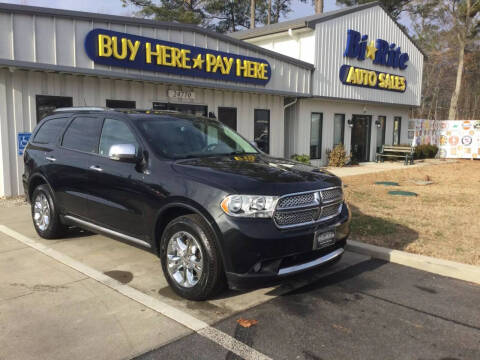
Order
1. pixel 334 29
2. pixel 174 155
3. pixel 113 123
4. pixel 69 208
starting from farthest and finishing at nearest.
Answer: pixel 334 29, pixel 69 208, pixel 113 123, pixel 174 155

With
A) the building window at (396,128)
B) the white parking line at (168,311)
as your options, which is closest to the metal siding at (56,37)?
the white parking line at (168,311)

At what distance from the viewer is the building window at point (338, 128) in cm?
1772

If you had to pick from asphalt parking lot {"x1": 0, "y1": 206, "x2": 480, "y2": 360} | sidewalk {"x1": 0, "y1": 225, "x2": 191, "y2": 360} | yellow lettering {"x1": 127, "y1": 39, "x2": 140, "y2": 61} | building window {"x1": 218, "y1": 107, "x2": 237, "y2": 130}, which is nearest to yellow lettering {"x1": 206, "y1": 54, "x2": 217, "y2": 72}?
building window {"x1": 218, "y1": 107, "x2": 237, "y2": 130}

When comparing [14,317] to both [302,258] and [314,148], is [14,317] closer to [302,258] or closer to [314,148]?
[302,258]

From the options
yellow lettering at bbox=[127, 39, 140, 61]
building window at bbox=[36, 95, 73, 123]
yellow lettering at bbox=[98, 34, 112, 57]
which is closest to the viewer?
building window at bbox=[36, 95, 73, 123]

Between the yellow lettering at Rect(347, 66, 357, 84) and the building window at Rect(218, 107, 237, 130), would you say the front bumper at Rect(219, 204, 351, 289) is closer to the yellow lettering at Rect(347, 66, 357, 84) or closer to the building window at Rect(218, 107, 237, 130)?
the building window at Rect(218, 107, 237, 130)

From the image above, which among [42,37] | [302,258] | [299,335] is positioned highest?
[42,37]

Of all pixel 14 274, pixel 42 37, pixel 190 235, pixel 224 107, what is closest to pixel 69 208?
pixel 14 274

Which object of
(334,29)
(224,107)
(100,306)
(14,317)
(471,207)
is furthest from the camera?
(334,29)

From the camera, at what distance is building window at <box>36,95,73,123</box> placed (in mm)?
9398

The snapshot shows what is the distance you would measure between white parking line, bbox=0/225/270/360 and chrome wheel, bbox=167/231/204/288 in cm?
29

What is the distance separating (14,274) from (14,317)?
1.17m

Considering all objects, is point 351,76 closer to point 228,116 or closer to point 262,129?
point 262,129

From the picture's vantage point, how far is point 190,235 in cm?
378
